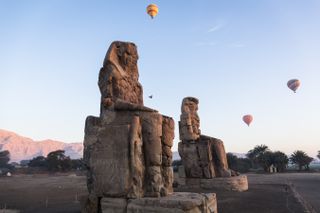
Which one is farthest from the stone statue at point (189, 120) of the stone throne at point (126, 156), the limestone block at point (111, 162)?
the limestone block at point (111, 162)

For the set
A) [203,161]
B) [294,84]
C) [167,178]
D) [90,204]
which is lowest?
[90,204]

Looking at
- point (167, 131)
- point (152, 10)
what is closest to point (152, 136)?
point (167, 131)

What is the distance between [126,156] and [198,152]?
24.6 ft

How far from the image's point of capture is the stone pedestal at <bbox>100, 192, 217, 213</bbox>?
4.33m

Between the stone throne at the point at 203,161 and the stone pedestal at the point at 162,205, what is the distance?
662 centimetres

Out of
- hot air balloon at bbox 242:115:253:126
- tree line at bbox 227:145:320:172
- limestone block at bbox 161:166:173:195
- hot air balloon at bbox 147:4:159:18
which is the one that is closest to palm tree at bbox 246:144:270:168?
tree line at bbox 227:145:320:172

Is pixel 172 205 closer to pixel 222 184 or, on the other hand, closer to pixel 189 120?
pixel 222 184

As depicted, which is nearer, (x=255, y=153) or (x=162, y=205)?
(x=162, y=205)

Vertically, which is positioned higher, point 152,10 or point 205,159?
point 152,10

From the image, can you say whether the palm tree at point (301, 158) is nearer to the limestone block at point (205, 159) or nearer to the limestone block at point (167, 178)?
the limestone block at point (205, 159)

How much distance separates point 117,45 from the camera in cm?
620

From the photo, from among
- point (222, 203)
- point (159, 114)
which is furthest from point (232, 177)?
point (159, 114)

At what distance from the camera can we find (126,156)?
4.98 m

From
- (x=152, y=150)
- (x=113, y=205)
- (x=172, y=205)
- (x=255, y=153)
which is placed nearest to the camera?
(x=172, y=205)
